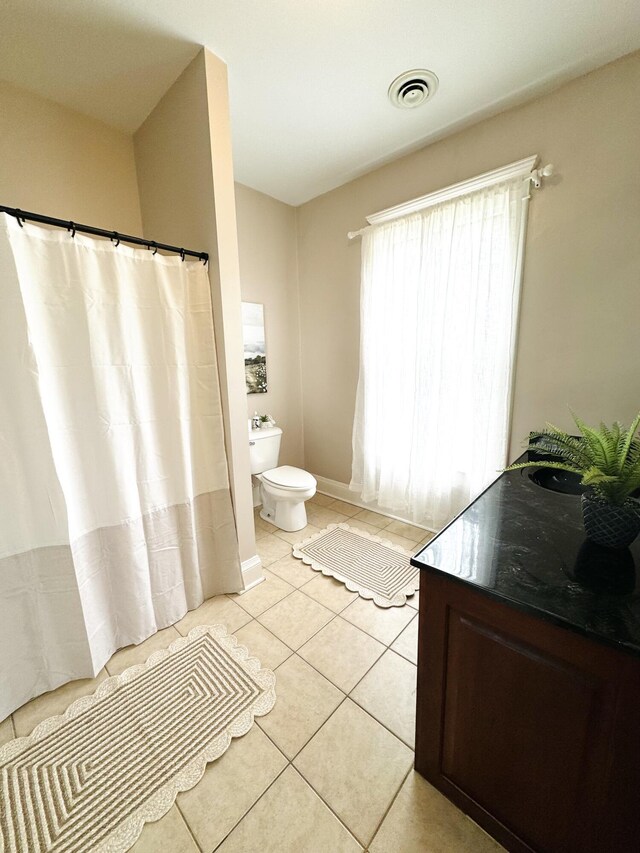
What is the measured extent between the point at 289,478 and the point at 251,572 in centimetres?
71

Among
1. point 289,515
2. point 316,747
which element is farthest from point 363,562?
point 316,747

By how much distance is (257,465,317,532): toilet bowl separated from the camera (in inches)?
92.1

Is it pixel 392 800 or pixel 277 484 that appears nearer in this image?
pixel 392 800

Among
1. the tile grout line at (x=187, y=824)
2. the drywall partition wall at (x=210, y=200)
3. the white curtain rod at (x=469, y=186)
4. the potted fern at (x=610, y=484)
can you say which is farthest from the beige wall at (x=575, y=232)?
the tile grout line at (x=187, y=824)

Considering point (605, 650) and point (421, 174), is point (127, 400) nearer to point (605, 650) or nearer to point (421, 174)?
point (605, 650)

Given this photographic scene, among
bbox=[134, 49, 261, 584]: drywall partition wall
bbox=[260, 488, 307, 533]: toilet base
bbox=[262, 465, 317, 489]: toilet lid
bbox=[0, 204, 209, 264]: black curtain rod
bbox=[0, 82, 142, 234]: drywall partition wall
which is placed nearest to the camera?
bbox=[0, 204, 209, 264]: black curtain rod

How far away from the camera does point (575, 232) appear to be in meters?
1.65

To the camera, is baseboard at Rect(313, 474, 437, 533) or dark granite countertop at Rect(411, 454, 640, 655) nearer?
dark granite countertop at Rect(411, 454, 640, 655)

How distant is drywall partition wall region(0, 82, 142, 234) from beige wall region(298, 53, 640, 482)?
5.80 ft

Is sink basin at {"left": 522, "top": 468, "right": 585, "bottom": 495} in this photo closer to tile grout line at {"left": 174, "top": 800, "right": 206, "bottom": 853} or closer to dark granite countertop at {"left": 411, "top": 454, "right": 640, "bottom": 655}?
dark granite countertop at {"left": 411, "top": 454, "right": 640, "bottom": 655}

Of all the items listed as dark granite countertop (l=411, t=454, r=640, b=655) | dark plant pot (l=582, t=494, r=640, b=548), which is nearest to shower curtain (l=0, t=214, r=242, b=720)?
dark granite countertop (l=411, t=454, r=640, b=655)

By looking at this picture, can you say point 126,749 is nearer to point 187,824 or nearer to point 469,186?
point 187,824

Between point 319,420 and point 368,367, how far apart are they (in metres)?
0.79

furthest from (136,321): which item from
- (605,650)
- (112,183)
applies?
(605,650)
